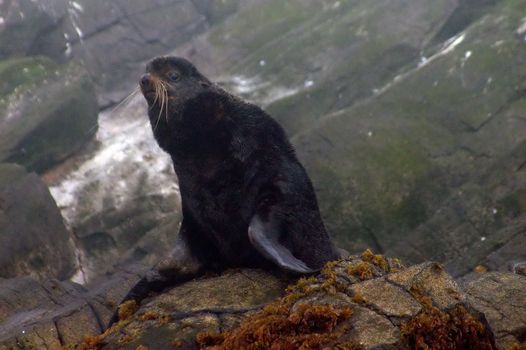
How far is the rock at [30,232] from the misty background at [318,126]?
22 mm

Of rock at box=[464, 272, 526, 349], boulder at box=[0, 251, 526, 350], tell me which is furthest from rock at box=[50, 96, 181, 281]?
rock at box=[464, 272, 526, 349]

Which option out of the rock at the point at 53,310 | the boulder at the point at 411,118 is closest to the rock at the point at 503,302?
the boulder at the point at 411,118

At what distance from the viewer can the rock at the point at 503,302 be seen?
11.1 ft

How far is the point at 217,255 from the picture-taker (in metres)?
4.00

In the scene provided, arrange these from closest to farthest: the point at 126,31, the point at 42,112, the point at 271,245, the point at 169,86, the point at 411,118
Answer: the point at 271,245 → the point at 169,86 → the point at 411,118 → the point at 42,112 → the point at 126,31

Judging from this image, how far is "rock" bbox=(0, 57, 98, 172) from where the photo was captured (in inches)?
418

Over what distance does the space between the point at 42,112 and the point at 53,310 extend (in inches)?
261

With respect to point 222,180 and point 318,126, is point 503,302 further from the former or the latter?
point 318,126

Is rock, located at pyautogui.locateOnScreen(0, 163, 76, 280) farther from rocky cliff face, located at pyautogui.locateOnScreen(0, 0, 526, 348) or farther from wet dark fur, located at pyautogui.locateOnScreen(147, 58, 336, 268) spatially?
wet dark fur, located at pyautogui.locateOnScreen(147, 58, 336, 268)

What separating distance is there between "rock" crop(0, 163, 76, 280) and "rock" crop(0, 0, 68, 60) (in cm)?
390

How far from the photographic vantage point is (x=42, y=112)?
10.9 metres

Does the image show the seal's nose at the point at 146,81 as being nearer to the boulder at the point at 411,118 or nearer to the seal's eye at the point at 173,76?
the seal's eye at the point at 173,76

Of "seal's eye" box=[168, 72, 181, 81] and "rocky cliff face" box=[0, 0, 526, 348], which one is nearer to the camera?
"seal's eye" box=[168, 72, 181, 81]

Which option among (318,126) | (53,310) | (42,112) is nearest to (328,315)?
(53,310)
